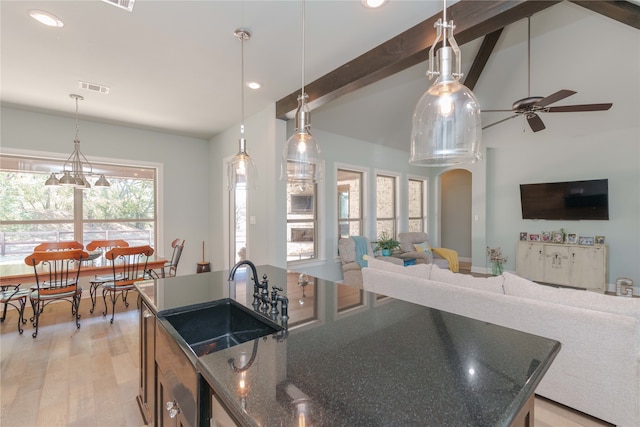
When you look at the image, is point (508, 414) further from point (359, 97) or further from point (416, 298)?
point (359, 97)

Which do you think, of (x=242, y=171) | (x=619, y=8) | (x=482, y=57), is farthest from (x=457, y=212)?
(x=242, y=171)

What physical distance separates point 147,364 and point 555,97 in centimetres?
468

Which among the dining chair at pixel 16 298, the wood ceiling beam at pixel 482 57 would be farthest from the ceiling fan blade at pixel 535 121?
the dining chair at pixel 16 298

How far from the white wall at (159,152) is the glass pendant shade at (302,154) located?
4.15 meters

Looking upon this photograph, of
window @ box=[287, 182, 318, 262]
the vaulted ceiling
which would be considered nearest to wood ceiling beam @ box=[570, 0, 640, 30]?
the vaulted ceiling

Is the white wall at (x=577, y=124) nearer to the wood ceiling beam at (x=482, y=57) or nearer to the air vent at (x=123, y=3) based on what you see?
the wood ceiling beam at (x=482, y=57)

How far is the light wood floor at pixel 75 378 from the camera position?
196 cm

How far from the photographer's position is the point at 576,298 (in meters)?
1.90

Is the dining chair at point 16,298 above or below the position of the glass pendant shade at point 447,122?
below

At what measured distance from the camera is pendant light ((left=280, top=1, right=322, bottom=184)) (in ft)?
5.89

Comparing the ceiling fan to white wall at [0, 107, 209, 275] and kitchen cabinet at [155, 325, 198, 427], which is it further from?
white wall at [0, 107, 209, 275]

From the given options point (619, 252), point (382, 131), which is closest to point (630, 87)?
point (619, 252)

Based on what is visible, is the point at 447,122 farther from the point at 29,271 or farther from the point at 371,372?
the point at 29,271

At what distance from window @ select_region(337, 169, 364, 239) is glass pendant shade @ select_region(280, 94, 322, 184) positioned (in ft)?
12.0
